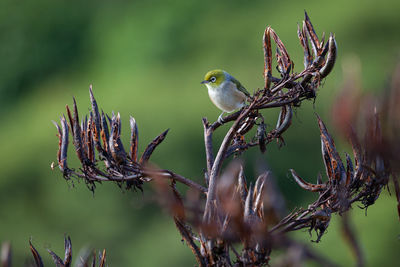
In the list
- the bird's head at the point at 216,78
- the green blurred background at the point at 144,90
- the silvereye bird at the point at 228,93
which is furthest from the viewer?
the green blurred background at the point at 144,90

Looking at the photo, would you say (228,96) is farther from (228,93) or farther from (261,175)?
(261,175)

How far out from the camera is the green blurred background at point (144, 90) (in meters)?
7.65

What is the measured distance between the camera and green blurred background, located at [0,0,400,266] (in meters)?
7.65

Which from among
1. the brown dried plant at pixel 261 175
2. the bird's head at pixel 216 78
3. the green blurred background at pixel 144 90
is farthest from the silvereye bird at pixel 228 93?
the green blurred background at pixel 144 90

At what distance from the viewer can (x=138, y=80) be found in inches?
432

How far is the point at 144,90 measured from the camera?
10148mm

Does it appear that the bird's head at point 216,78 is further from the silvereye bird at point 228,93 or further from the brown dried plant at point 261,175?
the brown dried plant at point 261,175

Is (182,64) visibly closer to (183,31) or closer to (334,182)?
(183,31)

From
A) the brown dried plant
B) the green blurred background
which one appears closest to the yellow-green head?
the brown dried plant

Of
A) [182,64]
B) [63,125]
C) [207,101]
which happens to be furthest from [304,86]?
[182,64]

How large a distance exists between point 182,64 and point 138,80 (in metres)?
0.80

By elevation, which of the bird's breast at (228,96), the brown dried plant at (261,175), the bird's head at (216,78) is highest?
the bird's head at (216,78)

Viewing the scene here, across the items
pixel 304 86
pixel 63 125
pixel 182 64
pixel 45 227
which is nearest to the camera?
pixel 304 86

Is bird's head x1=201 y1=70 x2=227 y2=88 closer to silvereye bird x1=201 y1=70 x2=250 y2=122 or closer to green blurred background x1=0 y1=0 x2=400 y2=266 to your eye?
silvereye bird x1=201 y1=70 x2=250 y2=122
